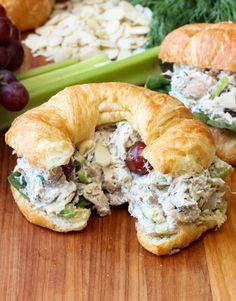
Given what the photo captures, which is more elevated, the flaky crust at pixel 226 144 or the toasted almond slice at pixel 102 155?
the toasted almond slice at pixel 102 155

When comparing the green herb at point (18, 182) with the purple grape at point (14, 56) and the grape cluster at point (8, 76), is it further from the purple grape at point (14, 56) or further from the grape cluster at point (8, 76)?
the purple grape at point (14, 56)

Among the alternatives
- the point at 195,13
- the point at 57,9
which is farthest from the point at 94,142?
the point at 57,9

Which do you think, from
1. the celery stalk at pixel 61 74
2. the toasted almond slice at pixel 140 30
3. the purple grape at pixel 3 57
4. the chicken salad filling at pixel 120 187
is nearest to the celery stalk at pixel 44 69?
the celery stalk at pixel 61 74

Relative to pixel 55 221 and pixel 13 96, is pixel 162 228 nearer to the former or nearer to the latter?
pixel 55 221

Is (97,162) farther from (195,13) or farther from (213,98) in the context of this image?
(195,13)

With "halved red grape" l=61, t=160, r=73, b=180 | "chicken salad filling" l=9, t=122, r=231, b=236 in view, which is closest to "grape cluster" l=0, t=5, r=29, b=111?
"chicken salad filling" l=9, t=122, r=231, b=236

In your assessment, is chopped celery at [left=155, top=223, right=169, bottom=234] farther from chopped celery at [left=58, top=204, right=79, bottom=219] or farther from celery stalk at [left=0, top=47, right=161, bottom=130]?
celery stalk at [left=0, top=47, right=161, bottom=130]
